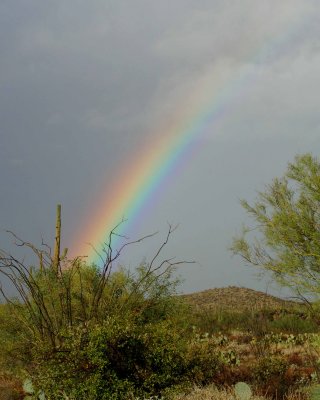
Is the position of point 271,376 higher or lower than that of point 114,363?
lower

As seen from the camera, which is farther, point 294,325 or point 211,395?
point 294,325

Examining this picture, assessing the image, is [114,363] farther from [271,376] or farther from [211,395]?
[271,376]

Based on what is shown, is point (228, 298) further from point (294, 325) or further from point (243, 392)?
point (243, 392)

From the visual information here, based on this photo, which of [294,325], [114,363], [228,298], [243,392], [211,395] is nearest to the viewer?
Answer: [243,392]

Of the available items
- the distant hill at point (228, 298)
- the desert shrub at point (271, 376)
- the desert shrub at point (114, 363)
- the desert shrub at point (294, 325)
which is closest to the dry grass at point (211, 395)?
the desert shrub at point (114, 363)

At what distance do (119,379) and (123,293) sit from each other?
663 centimetres

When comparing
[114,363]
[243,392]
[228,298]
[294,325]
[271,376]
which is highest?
[228,298]

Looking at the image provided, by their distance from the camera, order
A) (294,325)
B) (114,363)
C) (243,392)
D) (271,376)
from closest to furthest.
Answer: (243,392) < (114,363) < (271,376) < (294,325)

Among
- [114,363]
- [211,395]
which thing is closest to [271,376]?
[211,395]

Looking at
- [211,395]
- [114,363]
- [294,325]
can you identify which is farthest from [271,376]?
[294,325]

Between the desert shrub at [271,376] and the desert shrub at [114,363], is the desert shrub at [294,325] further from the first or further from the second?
the desert shrub at [114,363]

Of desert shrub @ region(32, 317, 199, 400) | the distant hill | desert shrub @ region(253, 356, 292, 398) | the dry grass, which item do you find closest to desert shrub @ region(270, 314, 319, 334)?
desert shrub @ region(253, 356, 292, 398)

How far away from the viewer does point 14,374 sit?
15.1 metres

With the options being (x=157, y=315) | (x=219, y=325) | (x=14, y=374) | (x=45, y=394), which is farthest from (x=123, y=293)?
(x=219, y=325)
